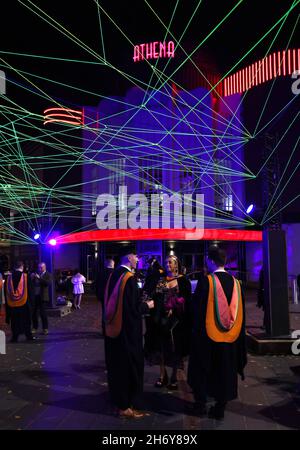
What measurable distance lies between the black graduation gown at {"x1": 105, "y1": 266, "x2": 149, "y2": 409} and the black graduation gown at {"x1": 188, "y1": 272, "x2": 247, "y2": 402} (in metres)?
0.61

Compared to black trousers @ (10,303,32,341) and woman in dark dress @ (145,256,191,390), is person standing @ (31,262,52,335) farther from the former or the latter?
woman in dark dress @ (145,256,191,390)

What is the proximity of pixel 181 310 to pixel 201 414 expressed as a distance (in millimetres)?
1509

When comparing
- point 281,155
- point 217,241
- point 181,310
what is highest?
point 281,155

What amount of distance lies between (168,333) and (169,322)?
0.15m

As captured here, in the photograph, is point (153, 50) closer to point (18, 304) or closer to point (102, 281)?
point (18, 304)

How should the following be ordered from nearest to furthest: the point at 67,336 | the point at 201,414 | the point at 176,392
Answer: the point at 201,414 → the point at 176,392 → the point at 67,336

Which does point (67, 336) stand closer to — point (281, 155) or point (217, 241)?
point (217, 241)


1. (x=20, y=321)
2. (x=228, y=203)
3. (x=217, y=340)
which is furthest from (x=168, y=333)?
(x=228, y=203)

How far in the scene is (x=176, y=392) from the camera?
5.95 meters

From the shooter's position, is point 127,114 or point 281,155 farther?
point 127,114

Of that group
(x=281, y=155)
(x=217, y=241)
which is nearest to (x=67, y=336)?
(x=217, y=241)

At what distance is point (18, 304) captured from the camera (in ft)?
33.2

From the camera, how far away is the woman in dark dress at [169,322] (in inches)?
240

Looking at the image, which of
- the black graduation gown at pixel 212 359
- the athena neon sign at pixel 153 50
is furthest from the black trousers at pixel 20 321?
the athena neon sign at pixel 153 50
